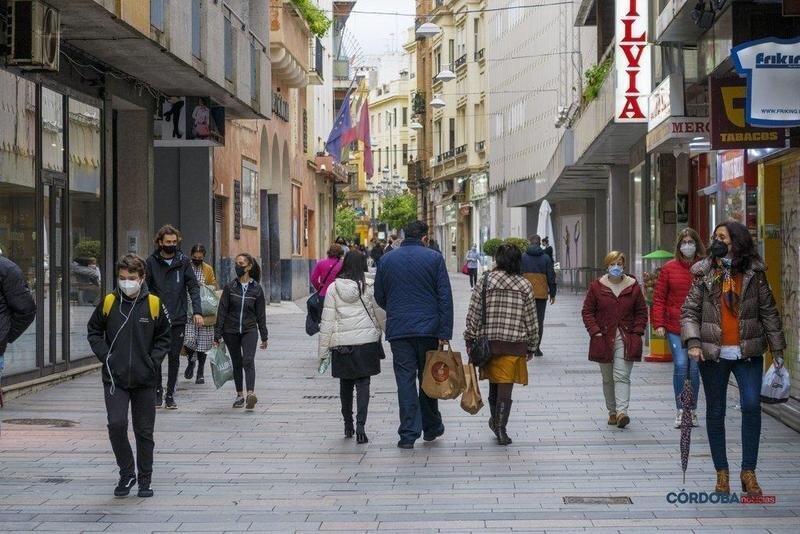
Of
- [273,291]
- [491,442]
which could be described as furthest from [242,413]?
[273,291]

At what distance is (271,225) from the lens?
125ft

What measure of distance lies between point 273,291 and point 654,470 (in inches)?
1100

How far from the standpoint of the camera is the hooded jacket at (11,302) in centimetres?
934

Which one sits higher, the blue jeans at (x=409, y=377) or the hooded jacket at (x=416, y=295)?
the hooded jacket at (x=416, y=295)

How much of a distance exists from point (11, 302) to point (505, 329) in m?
4.32

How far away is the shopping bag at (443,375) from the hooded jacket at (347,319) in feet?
2.29

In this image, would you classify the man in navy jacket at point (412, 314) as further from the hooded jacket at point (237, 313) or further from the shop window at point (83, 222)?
the shop window at point (83, 222)

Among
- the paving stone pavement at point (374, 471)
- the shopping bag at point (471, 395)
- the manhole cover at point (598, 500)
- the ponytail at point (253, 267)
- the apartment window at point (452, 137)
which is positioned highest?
the apartment window at point (452, 137)

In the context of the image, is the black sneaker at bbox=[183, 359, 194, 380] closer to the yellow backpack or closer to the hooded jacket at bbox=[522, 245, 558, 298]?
the hooded jacket at bbox=[522, 245, 558, 298]

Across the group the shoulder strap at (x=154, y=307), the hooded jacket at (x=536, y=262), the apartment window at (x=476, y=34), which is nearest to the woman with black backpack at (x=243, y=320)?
the shoulder strap at (x=154, y=307)

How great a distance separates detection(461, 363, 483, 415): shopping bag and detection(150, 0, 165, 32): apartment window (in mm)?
6629

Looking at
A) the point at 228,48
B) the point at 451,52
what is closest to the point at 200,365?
the point at 228,48

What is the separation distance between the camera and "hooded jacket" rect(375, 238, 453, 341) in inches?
463

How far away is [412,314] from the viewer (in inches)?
464
